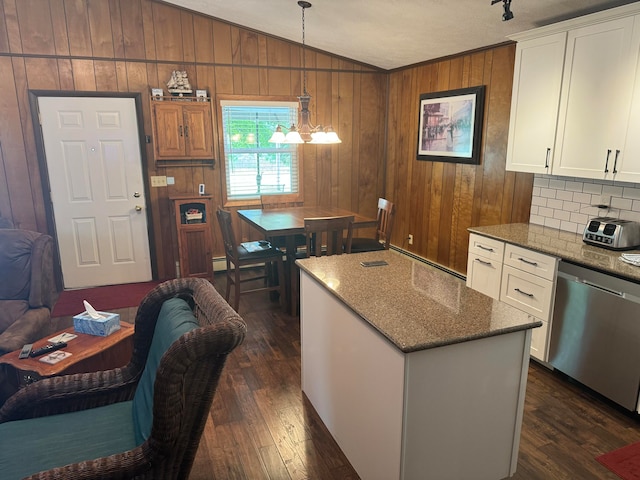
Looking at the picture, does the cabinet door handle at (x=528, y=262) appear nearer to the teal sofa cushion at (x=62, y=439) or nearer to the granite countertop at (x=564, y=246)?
the granite countertop at (x=564, y=246)

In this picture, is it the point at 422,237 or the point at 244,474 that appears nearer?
the point at 244,474

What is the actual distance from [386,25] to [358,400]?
3.46 m

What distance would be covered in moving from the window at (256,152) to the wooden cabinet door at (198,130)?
0.27 metres

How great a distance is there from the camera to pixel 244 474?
85.6 inches

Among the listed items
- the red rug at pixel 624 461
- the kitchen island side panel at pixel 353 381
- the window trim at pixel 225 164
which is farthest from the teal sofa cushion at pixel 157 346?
the window trim at pixel 225 164

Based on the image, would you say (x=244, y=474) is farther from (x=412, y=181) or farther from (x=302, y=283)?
(x=412, y=181)

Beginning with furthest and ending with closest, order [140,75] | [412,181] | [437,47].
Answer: [412,181]
[140,75]
[437,47]

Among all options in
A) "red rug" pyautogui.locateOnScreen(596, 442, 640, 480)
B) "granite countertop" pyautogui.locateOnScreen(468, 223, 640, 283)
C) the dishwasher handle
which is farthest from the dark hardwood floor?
"granite countertop" pyautogui.locateOnScreen(468, 223, 640, 283)

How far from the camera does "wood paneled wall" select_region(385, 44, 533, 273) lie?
4.02m

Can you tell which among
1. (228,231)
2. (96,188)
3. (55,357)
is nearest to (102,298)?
(96,188)

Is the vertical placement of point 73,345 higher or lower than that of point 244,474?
higher

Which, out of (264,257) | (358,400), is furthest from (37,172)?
(358,400)

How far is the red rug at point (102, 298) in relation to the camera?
4.35m

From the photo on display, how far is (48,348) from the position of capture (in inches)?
95.8
